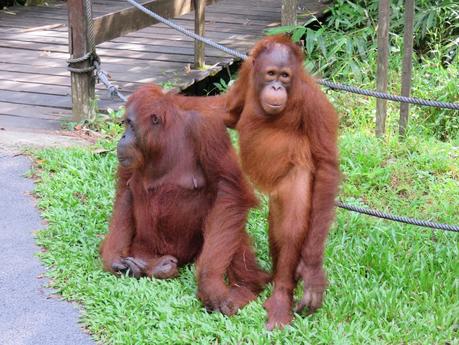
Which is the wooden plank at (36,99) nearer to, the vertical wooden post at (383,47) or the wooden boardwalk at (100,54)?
the wooden boardwalk at (100,54)

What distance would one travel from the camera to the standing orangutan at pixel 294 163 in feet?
11.2

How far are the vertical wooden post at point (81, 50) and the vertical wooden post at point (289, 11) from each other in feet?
4.87

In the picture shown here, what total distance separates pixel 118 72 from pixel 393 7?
2676 millimetres

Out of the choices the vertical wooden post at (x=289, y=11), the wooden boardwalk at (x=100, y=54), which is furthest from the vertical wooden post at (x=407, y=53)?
the wooden boardwalk at (x=100, y=54)

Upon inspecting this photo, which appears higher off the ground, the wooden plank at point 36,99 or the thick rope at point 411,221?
the wooden plank at point 36,99

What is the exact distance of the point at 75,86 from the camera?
5664mm

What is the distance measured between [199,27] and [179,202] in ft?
10.5

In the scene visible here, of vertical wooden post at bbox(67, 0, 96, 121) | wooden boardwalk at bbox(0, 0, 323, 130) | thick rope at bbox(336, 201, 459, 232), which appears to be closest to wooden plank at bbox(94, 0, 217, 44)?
vertical wooden post at bbox(67, 0, 96, 121)

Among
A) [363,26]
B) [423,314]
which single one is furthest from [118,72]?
[423,314]

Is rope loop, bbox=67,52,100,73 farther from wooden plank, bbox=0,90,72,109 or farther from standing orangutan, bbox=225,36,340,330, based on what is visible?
standing orangutan, bbox=225,36,340,330

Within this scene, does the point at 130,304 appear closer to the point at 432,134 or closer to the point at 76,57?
the point at 76,57

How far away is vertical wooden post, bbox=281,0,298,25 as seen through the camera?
596 cm

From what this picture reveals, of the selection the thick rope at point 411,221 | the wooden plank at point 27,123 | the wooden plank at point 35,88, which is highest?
the wooden plank at point 35,88

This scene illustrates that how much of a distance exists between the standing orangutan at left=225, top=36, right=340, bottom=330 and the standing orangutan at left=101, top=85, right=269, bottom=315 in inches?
10.5
